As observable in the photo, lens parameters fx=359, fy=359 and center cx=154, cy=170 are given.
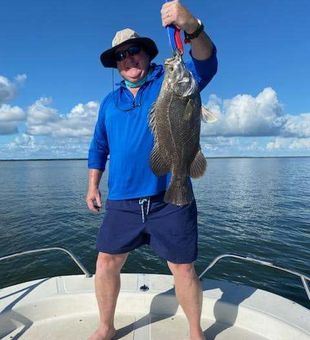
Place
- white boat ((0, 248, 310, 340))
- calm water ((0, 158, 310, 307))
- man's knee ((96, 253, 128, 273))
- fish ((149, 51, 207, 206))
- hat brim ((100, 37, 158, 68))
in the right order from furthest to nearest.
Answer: calm water ((0, 158, 310, 307)) < white boat ((0, 248, 310, 340)) < man's knee ((96, 253, 128, 273)) < hat brim ((100, 37, 158, 68)) < fish ((149, 51, 207, 206))

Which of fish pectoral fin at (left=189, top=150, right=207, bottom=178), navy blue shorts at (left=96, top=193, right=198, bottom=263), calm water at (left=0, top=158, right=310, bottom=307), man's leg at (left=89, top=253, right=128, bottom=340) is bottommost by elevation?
calm water at (left=0, top=158, right=310, bottom=307)

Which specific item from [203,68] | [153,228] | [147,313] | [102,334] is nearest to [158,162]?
Answer: [153,228]

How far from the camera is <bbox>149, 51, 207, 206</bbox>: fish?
2.98m

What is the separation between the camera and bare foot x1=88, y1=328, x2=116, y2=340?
3.97 meters

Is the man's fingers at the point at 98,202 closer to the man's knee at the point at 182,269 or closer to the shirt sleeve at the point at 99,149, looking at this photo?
the shirt sleeve at the point at 99,149

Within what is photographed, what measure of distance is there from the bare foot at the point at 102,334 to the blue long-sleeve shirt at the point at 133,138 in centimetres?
153

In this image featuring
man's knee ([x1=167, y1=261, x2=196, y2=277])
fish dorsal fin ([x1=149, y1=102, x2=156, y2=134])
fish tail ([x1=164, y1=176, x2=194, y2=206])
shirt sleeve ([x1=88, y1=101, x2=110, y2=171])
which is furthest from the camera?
Result: shirt sleeve ([x1=88, y1=101, x2=110, y2=171])

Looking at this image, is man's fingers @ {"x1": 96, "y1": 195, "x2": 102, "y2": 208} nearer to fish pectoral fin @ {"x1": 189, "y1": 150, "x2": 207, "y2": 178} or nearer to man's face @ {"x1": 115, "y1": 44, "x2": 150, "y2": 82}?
fish pectoral fin @ {"x1": 189, "y1": 150, "x2": 207, "y2": 178}

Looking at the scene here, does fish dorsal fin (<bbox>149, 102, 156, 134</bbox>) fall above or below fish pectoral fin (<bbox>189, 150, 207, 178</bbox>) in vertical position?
above

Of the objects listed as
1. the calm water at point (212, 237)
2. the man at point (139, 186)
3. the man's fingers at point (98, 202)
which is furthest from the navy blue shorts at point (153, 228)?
the calm water at point (212, 237)

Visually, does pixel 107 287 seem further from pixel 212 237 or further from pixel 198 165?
pixel 212 237

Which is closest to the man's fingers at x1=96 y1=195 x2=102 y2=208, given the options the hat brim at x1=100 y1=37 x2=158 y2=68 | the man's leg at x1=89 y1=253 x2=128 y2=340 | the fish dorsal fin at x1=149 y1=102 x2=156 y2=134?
the man's leg at x1=89 y1=253 x2=128 y2=340

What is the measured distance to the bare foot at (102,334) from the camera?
13.0 ft

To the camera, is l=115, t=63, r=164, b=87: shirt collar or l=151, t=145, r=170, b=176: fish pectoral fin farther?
l=115, t=63, r=164, b=87: shirt collar
